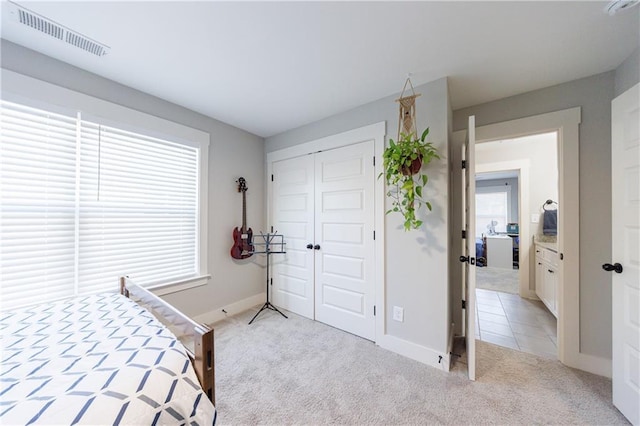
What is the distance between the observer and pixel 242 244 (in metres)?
3.00

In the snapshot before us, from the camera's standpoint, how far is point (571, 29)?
143 cm

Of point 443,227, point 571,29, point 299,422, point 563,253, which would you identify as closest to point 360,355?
point 299,422

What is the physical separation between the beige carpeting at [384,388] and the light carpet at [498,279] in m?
2.40

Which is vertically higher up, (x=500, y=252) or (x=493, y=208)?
(x=493, y=208)

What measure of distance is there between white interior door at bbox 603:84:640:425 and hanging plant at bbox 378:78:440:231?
1.07 m

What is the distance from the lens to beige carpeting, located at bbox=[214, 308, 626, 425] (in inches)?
57.2

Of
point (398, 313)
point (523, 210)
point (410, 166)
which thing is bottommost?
point (398, 313)

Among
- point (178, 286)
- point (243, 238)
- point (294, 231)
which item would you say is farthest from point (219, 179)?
point (178, 286)

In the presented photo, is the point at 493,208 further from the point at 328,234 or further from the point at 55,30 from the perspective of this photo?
the point at 55,30

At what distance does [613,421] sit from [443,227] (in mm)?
1477

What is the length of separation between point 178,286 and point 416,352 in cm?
241

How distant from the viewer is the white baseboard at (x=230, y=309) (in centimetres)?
265

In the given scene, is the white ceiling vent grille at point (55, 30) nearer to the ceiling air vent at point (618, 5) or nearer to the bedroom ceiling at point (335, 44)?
the bedroom ceiling at point (335, 44)

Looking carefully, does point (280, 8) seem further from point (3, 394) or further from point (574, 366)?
point (574, 366)
